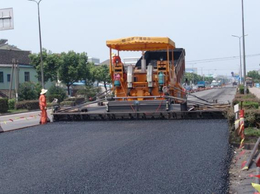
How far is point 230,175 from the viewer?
6.26 meters

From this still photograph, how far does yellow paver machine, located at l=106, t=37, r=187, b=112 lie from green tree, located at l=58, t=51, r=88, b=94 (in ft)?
85.1

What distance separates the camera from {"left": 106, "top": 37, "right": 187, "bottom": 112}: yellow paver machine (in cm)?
1387

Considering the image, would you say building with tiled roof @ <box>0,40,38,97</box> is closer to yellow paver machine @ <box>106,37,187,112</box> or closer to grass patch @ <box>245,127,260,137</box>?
yellow paver machine @ <box>106,37,187,112</box>

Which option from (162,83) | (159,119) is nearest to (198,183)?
(159,119)

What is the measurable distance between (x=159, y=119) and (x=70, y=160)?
263 inches

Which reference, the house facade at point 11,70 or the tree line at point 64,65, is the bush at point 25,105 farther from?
the tree line at point 64,65

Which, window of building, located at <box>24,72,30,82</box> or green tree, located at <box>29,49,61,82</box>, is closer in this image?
green tree, located at <box>29,49,61,82</box>

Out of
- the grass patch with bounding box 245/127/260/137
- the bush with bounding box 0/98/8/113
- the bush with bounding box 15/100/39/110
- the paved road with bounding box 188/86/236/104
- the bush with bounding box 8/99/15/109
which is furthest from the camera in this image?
the bush with bounding box 8/99/15/109

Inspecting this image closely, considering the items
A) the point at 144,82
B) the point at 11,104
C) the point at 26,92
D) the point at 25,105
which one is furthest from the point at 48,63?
the point at 144,82

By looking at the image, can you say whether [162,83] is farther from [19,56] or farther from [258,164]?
[19,56]

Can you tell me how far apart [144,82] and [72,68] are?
2724 cm

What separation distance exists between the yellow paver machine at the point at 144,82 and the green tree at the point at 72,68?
2593cm

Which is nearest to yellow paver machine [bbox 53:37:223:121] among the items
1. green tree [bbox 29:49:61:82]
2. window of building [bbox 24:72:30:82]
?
green tree [bbox 29:49:61:82]

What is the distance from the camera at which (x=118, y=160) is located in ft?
23.1
